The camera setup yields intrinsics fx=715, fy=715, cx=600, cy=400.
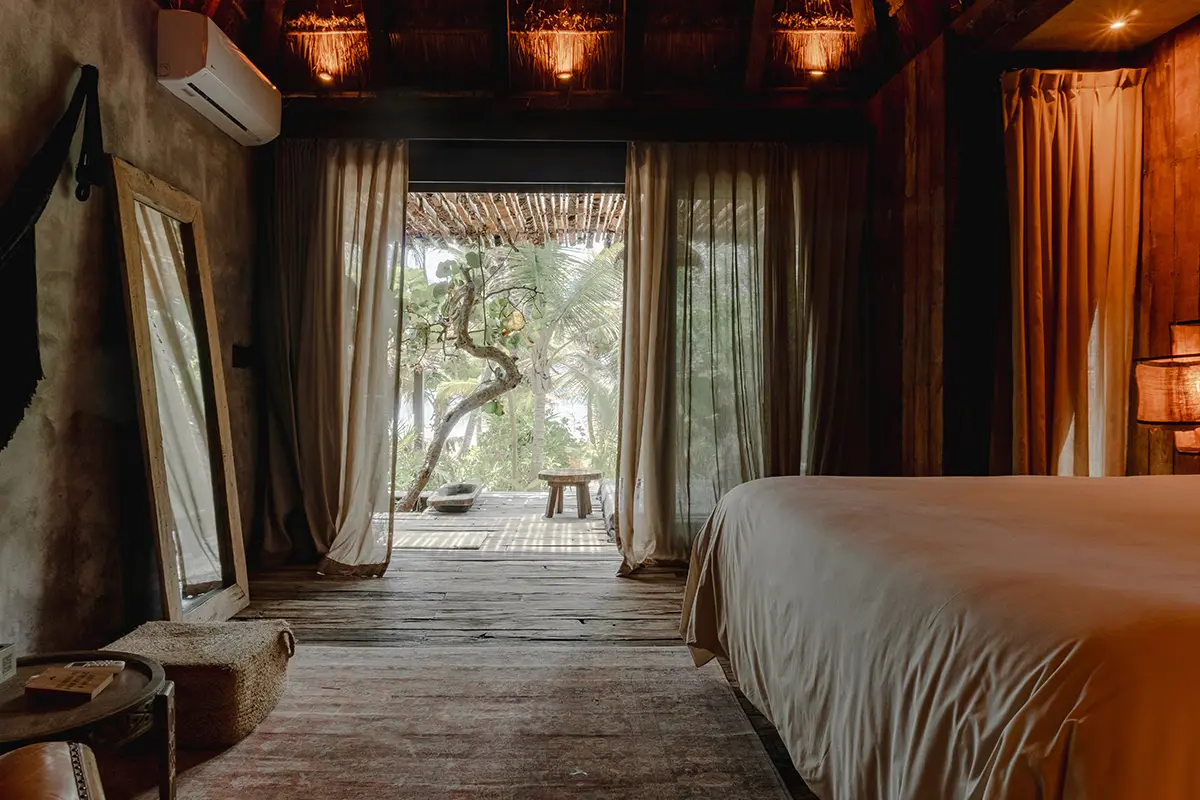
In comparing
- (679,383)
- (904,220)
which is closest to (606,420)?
(679,383)

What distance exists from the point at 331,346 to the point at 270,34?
1.61 meters

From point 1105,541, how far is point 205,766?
81.0 inches

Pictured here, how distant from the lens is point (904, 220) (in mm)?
3445

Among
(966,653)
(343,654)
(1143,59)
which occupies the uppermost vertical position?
(1143,59)

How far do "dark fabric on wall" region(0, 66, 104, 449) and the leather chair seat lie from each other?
1.44m

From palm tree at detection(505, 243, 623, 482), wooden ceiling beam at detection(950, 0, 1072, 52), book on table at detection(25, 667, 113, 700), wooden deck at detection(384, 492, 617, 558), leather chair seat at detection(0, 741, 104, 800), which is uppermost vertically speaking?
wooden ceiling beam at detection(950, 0, 1072, 52)

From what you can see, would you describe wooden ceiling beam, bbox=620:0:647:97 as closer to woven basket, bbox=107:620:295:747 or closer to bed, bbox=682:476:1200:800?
bed, bbox=682:476:1200:800

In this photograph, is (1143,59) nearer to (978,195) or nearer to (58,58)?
(978,195)

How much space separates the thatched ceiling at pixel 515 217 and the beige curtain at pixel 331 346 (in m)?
0.82

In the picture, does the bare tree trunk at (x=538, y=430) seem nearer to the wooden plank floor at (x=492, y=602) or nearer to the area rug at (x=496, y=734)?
the wooden plank floor at (x=492, y=602)

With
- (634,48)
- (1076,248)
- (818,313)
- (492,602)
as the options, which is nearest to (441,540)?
(492,602)

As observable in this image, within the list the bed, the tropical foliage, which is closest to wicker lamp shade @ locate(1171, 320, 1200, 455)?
the bed

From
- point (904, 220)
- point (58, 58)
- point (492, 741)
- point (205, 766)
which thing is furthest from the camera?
point (904, 220)

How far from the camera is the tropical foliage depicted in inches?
316
